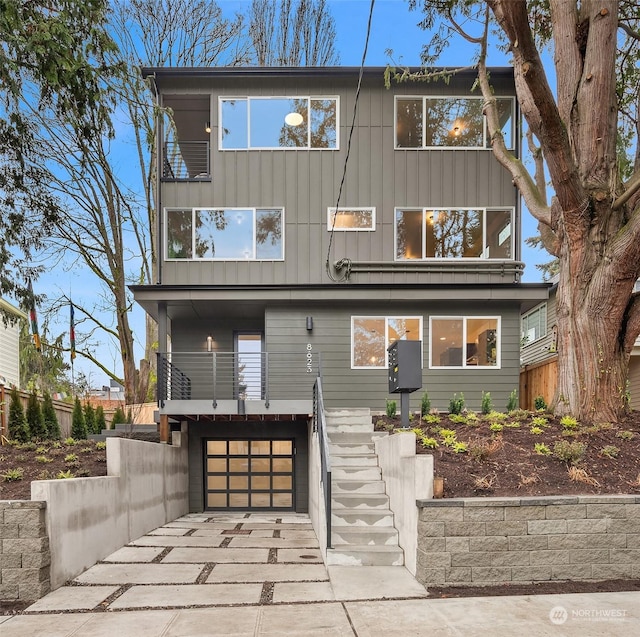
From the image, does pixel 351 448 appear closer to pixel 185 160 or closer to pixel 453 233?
pixel 453 233

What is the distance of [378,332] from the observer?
10453mm

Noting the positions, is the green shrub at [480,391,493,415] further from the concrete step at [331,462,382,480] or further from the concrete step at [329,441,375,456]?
the concrete step at [331,462,382,480]

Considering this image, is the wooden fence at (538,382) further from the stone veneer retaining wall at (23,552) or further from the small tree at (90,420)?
the small tree at (90,420)

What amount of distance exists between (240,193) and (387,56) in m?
4.35

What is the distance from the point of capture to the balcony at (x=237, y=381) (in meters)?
9.07

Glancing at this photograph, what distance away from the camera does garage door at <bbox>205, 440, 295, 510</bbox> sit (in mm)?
10797

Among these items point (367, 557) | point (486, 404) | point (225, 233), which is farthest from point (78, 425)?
point (486, 404)

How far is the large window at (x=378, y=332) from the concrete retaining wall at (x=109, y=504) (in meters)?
4.60

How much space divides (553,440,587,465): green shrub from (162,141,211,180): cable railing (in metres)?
9.45

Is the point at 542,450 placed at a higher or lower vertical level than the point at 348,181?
lower

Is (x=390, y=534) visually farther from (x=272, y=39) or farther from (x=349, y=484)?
(x=272, y=39)

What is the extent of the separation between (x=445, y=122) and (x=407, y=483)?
8.91 m

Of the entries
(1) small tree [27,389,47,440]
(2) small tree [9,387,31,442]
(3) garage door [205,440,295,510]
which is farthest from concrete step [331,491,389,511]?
(1) small tree [27,389,47,440]

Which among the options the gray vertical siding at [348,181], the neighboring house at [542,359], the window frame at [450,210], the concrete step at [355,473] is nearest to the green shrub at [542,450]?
the concrete step at [355,473]
